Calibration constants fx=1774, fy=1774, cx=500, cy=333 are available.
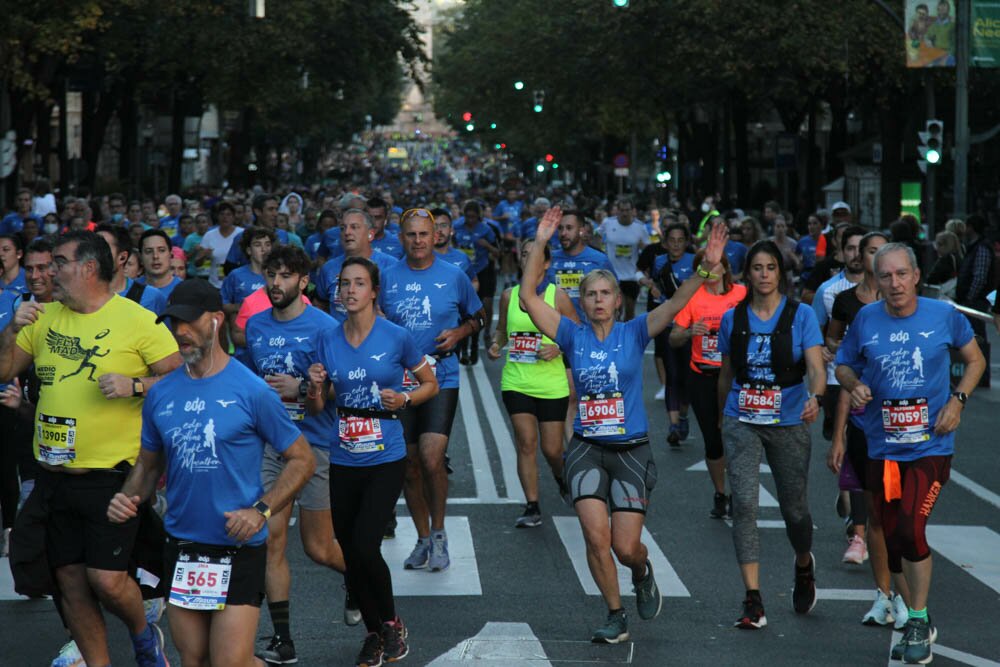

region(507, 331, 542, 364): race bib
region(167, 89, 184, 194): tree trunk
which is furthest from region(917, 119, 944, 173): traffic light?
region(167, 89, 184, 194): tree trunk

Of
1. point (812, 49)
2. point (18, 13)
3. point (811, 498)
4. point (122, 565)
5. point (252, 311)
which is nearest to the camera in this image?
point (122, 565)

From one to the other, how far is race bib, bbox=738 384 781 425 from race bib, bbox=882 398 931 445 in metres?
0.83

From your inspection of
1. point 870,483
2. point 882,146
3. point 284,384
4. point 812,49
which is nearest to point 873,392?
point 870,483

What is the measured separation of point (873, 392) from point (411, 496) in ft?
9.50

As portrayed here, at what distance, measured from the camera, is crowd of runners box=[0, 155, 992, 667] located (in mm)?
6023

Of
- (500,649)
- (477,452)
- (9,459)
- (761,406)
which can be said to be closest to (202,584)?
(500,649)

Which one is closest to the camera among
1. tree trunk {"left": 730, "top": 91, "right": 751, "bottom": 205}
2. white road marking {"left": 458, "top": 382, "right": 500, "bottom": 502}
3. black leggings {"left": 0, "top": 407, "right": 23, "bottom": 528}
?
black leggings {"left": 0, "top": 407, "right": 23, "bottom": 528}

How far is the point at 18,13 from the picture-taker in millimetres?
28375

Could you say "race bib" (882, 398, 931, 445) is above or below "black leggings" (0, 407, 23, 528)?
above

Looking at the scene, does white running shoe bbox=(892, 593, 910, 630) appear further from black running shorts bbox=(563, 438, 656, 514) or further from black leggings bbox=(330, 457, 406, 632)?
black leggings bbox=(330, 457, 406, 632)

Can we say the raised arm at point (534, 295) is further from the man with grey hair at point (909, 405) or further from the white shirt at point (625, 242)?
the white shirt at point (625, 242)

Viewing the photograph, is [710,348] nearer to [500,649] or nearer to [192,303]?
[500,649]

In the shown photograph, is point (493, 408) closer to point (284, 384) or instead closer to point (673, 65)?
point (284, 384)

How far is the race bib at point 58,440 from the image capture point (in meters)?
6.88
